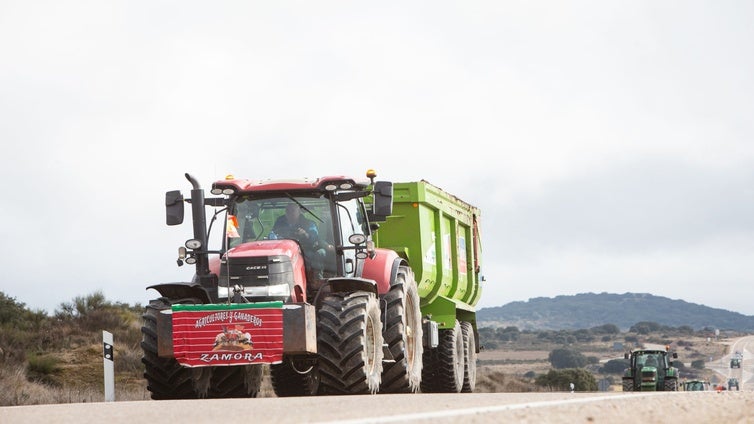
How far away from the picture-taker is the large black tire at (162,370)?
15.5m

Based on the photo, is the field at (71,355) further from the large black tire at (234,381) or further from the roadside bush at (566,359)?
the roadside bush at (566,359)

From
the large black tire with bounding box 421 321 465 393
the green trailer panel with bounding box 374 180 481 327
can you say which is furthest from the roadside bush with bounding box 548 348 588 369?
the large black tire with bounding box 421 321 465 393

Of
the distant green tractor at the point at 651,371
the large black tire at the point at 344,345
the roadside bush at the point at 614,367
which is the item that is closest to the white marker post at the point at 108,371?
the large black tire at the point at 344,345

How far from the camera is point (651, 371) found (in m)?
43.8

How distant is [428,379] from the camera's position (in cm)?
2245

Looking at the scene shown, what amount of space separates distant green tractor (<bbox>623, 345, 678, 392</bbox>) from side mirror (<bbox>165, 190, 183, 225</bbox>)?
2993cm

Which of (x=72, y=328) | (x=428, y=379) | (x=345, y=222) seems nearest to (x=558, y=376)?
(x=72, y=328)

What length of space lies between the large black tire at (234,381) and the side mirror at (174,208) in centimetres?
194

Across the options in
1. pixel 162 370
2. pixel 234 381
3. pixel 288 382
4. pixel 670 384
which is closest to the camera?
pixel 162 370

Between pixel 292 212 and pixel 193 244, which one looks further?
pixel 292 212

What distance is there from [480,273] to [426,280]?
5.26 metres

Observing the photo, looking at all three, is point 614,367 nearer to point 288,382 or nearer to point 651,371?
point 651,371

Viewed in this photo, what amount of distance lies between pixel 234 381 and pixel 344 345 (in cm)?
181

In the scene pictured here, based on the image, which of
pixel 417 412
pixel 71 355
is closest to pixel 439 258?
pixel 71 355
